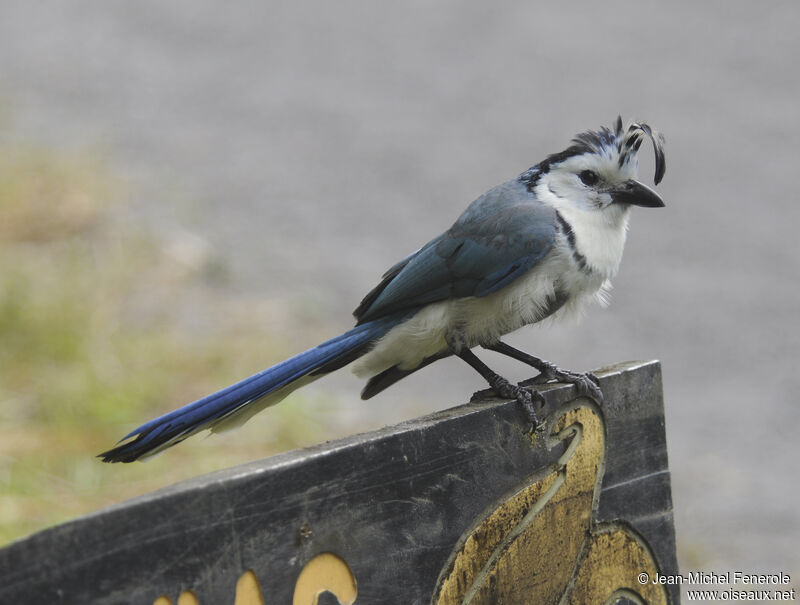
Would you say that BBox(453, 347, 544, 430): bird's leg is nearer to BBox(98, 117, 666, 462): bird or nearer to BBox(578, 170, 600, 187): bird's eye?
BBox(98, 117, 666, 462): bird

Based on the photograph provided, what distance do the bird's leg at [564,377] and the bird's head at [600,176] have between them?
0.38 meters

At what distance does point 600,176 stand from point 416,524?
1.19m

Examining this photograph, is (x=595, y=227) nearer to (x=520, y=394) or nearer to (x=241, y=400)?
(x=520, y=394)

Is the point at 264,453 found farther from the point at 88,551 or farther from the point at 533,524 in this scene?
the point at 88,551

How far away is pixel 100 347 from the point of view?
4.46m

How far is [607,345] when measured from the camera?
5.48 m

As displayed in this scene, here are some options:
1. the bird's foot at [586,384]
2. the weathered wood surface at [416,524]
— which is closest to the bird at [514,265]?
the bird's foot at [586,384]

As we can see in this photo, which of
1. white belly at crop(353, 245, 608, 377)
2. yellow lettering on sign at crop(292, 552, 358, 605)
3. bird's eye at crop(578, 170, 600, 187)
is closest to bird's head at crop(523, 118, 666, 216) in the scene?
bird's eye at crop(578, 170, 600, 187)

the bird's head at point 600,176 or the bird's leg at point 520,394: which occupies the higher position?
the bird's head at point 600,176

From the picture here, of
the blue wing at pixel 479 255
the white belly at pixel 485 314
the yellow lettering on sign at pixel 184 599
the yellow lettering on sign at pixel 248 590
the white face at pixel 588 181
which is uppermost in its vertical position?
the white face at pixel 588 181

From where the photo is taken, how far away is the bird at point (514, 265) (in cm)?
255

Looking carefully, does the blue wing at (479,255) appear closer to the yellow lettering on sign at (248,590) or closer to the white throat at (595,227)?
the white throat at (595,227)

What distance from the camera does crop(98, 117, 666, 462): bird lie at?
2.55m

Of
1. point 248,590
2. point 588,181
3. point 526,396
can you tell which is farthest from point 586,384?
point 248,590
